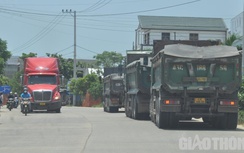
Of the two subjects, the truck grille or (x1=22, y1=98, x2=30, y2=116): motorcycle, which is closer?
(x1=22, y1=98, x2=30, y2=116): motorcycle

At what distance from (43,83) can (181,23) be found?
116 feet

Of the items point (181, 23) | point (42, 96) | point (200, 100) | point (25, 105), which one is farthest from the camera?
point (181, 23)

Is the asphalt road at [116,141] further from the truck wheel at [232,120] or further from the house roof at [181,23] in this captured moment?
the house roof at [181,23]

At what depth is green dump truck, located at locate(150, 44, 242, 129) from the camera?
17.8m

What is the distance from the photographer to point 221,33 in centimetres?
6594

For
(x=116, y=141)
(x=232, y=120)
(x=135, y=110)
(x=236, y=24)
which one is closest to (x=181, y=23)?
(x=236, y=24)

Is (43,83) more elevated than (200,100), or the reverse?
(43,83)

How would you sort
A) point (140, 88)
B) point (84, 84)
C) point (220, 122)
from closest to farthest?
point (220, 122)
point (140, 88)
point (84, 84)

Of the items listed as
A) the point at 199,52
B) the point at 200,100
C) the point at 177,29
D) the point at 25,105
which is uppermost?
the point at 177,29

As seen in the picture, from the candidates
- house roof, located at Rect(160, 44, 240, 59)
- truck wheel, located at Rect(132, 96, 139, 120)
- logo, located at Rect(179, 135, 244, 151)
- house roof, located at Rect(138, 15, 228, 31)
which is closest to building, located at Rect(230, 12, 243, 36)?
house roof, located at Rect(138, 15, 228, 31)

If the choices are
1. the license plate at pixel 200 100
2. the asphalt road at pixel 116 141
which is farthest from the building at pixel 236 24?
the asphalt road at pixel 116 141

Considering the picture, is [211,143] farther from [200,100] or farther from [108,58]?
[108,58]

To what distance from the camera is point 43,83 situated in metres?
34.8

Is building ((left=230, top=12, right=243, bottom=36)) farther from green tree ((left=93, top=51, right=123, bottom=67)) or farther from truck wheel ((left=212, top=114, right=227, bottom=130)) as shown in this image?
truck wheel ((left=212, top=114, right=227, bottom=130))
